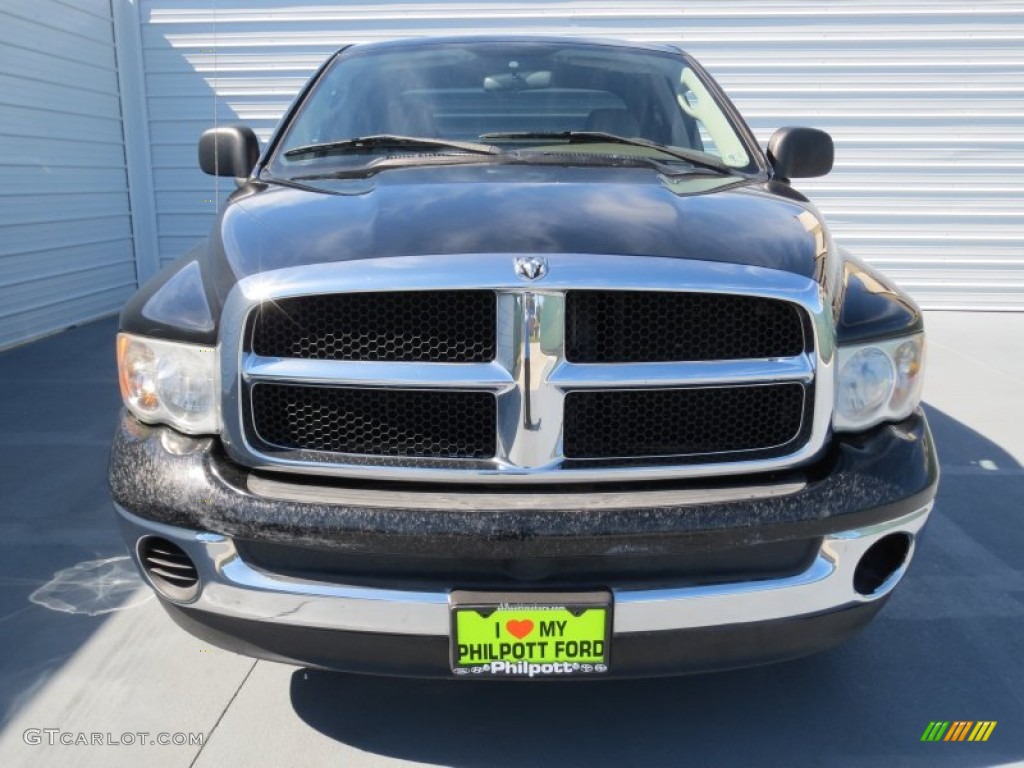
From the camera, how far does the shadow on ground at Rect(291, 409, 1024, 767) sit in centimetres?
221

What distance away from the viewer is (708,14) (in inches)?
312

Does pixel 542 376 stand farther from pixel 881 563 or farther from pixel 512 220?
pixel 881 563

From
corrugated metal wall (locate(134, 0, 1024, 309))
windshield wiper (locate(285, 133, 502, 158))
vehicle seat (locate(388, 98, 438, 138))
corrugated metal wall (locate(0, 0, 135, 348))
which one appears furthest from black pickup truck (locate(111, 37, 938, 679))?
corrugated metal wall (locate(134, 0, 1024, 309))

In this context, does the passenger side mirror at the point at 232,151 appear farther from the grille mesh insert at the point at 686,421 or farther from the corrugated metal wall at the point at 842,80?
the corrugated metal wall at the point at 842,80

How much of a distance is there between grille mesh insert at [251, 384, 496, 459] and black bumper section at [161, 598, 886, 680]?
0.40 m

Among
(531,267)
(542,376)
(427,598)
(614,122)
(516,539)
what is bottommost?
(427,598)

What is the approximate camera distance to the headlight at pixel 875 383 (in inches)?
77.2

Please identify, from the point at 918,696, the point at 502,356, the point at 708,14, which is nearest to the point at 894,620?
the point at 918,696

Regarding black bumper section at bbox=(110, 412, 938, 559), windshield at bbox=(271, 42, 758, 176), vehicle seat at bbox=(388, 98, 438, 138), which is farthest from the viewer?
vehicle seat at bbox=(388, 98, 438, 138)

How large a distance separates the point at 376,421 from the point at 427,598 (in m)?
0.40

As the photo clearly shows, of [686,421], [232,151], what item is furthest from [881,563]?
[232,151]

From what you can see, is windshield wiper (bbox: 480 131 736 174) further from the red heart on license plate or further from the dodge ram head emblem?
the red heart on license plate

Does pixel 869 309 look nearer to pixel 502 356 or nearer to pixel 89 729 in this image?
pixel 502 356

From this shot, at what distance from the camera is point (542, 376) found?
5.93 feet
